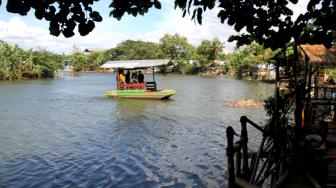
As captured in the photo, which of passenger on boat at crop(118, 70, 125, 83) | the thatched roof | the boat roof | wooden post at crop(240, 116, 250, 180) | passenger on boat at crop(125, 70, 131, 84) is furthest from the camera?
the boat roof

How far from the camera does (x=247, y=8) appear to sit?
4.18 m

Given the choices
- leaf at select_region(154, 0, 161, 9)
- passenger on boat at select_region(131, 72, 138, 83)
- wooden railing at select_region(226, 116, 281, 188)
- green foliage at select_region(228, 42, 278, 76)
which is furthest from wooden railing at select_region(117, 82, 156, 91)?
green foliage at select_region(228, 42, 278, 76)

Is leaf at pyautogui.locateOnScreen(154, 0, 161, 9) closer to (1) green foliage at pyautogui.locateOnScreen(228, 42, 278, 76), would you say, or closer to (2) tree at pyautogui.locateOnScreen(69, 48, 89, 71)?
(1) green foliage at pyautogui.locateOnScreen(228, 42, 278, 76)

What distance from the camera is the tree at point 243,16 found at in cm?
354

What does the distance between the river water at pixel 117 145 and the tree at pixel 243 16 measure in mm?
6939

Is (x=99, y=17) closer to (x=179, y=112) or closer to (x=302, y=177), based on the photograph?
(x=302, y=177)

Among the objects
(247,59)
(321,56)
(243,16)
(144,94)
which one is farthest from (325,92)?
(247,59)

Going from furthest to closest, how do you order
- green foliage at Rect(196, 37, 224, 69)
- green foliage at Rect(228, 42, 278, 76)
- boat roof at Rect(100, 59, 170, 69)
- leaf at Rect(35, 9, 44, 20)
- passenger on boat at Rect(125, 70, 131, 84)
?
1. green foliage at Rect(196, 37, 224, 69)
2. green foliage at Rect(228, 42, 278, 76)
3. boat roof at Rect(100, 59, 170, 69)
4. passenger on boat at Rect(125, 70, 131, 84)
5. leaf at Rect(35, 9, 44, 20)

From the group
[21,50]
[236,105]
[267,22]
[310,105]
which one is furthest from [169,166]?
[21,50]

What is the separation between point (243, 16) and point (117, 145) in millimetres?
11610

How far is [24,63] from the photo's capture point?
2660 inches

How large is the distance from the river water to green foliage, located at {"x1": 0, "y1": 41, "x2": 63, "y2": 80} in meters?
40.0

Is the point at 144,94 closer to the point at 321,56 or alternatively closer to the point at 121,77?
the point at 121,77

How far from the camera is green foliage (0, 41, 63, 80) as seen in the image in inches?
2511
